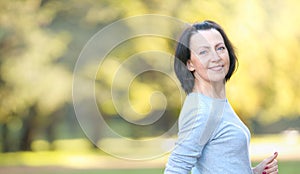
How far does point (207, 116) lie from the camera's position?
1680 millimetres

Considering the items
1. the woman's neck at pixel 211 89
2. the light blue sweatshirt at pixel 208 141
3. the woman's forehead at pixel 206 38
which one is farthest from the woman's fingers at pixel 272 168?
the woman's forehead at pixel 206 38

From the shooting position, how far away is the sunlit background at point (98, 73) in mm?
8664

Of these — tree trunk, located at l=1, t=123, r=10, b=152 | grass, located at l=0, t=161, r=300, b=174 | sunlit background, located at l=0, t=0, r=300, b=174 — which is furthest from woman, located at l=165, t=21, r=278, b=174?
tree trunk, located at l=1, t=123, r=10, b=152

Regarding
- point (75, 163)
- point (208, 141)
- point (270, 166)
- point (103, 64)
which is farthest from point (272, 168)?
point (75, 163)

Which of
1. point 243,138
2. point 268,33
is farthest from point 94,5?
point 243,138

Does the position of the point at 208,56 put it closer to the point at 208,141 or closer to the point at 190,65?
the point at 190,65

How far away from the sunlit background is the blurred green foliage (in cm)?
1

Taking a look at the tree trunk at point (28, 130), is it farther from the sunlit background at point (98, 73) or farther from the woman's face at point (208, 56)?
the woman's face at point (208, 56)

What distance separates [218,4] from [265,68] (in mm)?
Result: 1039

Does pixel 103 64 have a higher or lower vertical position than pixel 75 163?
higher

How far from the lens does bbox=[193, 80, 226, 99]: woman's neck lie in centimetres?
177

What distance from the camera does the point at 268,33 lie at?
902cm

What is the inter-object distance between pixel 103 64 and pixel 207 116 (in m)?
6.80

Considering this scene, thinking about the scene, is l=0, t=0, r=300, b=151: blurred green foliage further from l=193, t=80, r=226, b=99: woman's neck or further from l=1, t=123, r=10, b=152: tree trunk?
l=193, t=80, r=226, b=99: woman's neck
